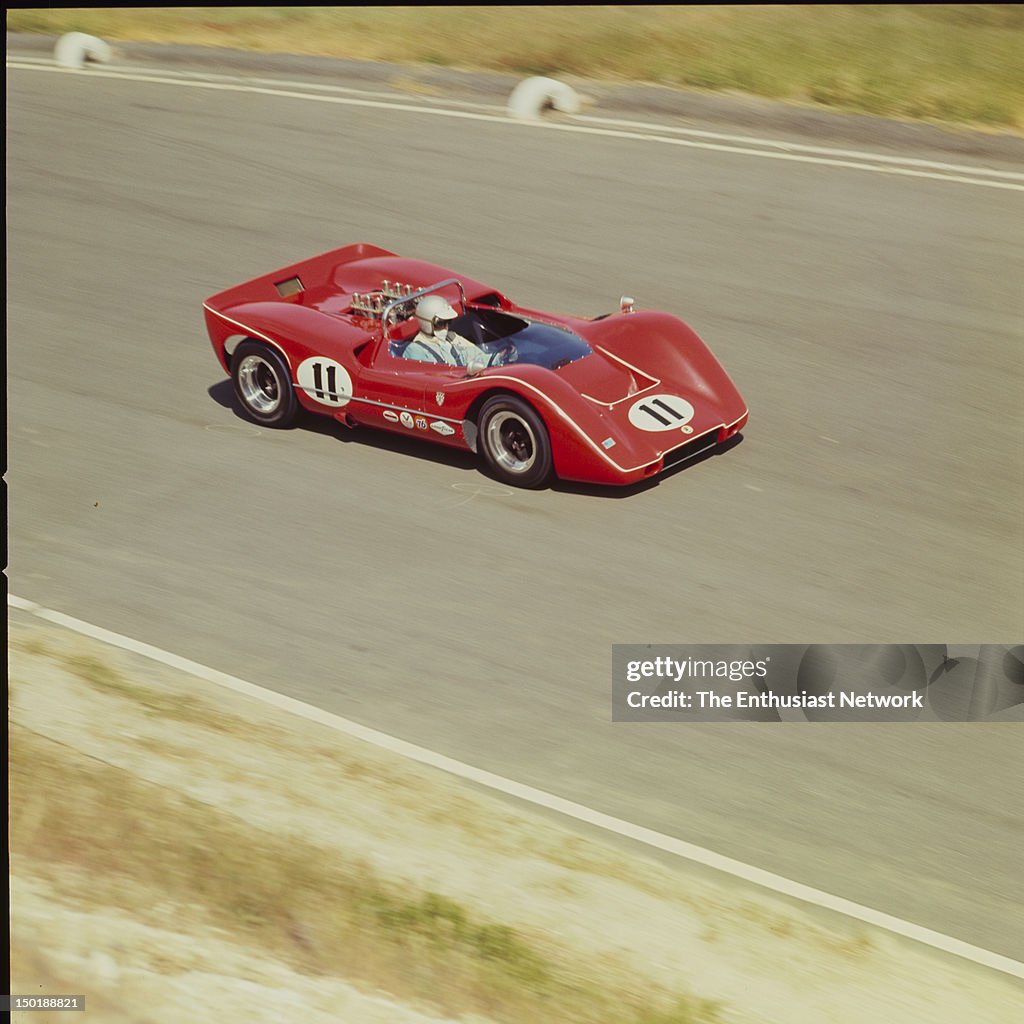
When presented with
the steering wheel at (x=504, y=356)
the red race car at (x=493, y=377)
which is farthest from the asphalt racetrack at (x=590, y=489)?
the steering wheel at (x=504, y=356)

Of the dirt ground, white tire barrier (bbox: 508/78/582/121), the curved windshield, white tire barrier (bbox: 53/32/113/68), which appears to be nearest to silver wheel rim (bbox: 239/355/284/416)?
the curved windshield

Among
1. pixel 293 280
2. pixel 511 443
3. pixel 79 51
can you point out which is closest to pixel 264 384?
pixel 293 280

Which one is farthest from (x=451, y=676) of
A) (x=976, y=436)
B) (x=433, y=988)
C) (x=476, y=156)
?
(x=476, y=156)

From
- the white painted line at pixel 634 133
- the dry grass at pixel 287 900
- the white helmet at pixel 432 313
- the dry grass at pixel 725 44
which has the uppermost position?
the dry grass at pixel 725 44

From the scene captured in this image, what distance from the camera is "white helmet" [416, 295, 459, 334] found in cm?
949

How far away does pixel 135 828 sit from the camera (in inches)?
261

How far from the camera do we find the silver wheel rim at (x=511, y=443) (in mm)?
9109

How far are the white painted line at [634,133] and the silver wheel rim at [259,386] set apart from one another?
728cm

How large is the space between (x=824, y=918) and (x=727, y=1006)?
0.67m

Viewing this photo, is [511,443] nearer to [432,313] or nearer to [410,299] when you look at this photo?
[432,313]

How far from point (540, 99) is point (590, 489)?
899cm

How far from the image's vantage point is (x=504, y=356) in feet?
31.1

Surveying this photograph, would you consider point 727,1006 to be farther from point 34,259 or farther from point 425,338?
point 34,259

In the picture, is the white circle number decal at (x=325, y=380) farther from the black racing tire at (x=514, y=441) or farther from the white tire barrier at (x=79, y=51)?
the white tire barrier at (x=79, y=51)
